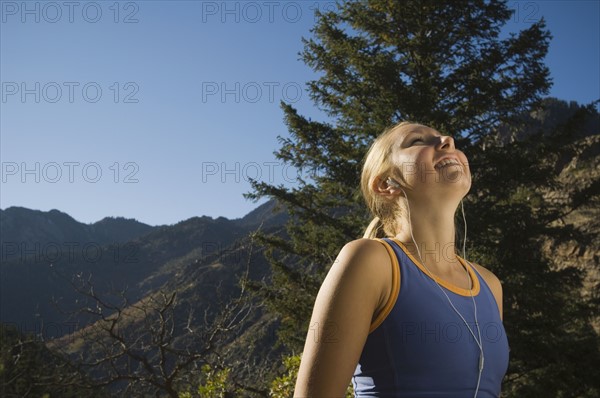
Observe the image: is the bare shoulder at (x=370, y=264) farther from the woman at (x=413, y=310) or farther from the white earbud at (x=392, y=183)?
the white earbud at (x=392, y=183)

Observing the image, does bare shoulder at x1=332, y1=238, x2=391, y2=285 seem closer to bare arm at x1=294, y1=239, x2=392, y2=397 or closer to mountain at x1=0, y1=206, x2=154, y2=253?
bare arm at x1=294, y1=239, x2=392, y2=397

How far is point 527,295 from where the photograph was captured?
823 centimetres

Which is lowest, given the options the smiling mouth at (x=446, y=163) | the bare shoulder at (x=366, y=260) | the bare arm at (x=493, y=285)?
the bare arm at (x=493, y=285)

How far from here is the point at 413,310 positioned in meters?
1.13

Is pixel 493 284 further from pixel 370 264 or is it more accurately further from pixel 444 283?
pixel 370 264

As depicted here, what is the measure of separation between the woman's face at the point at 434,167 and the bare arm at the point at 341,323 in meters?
0.40

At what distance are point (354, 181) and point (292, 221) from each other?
6.32 ft

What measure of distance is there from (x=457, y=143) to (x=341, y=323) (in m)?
7.89

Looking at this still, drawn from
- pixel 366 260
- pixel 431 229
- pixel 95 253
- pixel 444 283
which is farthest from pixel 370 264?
pixel 95 253

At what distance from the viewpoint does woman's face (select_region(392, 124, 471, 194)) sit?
1404 millimetres

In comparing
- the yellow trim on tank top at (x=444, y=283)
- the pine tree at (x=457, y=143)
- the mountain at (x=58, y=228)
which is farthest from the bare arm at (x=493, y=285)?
the mountain at (x=58, y=228)

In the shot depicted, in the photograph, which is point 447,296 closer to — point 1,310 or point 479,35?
point 479,35

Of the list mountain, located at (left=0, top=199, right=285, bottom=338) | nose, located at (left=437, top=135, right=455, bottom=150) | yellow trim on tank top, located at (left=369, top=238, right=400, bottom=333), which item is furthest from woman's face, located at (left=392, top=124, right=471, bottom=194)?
mountain, located at (left=0, top=199, right=285, bottom=338)

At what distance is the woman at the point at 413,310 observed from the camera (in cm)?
104
